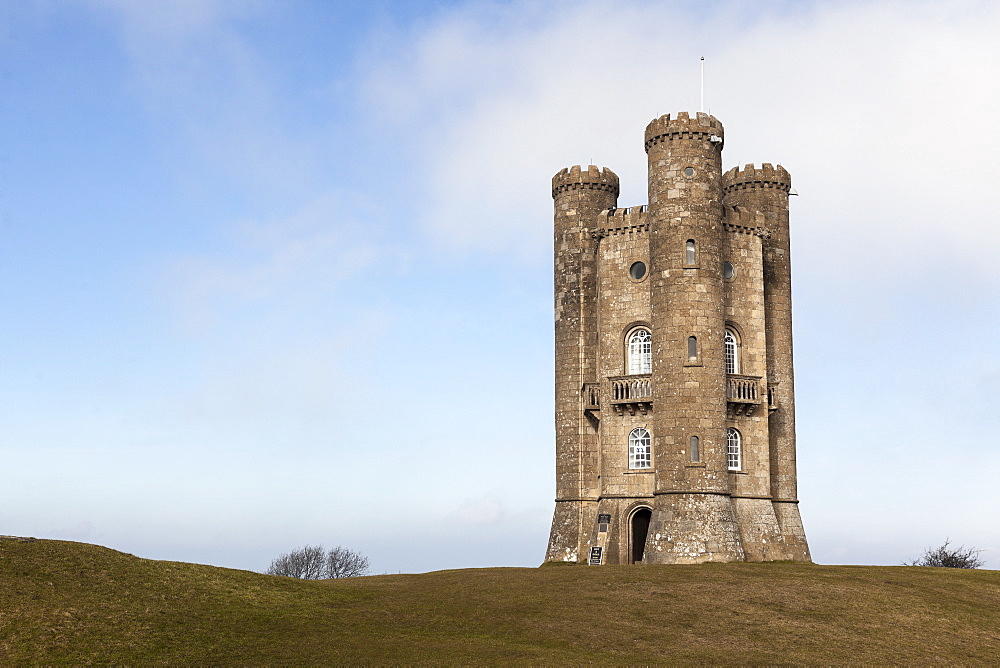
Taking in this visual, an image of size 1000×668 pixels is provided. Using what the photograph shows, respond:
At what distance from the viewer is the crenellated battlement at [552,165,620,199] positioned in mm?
60281

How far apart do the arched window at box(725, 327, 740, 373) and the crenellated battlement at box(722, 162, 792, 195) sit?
9.67 metres

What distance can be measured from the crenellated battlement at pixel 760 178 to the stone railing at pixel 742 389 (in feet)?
39.7

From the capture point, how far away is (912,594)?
3994 cm

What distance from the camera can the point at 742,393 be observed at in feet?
179

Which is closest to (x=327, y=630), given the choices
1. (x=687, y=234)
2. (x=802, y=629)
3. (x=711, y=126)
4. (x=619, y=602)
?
(x=619, y=602)

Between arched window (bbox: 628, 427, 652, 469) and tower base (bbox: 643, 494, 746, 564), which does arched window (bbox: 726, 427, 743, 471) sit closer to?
tower base (bbox: 643, 494, 746, 564)

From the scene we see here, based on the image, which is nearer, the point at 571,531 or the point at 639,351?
the point at 639,351

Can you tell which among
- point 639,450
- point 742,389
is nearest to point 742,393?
point 742,389

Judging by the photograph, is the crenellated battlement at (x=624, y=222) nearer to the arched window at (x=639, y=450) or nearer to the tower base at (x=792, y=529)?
the arched window at (x=639, y=450)

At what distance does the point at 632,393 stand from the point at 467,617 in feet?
71.5

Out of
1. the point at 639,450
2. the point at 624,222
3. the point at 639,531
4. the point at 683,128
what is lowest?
the point at 639,531

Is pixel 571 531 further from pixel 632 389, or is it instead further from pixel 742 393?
pixel 742 393

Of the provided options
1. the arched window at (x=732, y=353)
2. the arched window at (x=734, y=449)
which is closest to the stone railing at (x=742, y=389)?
the arched window at (x=732, y=353)

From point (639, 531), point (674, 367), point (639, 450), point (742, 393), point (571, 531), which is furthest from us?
point (571, 531)
